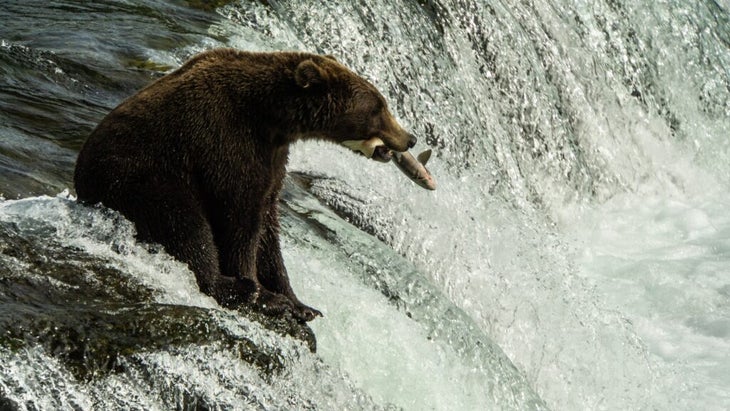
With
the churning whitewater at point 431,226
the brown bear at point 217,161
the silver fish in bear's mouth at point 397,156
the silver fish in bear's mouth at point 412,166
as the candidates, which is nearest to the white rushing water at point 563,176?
the churning whitewater at point 431,226

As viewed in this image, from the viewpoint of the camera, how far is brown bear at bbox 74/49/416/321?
16.5ft

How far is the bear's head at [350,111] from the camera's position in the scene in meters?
5.46

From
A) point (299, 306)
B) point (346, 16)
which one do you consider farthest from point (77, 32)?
point (299, 306)

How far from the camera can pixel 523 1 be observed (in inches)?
497

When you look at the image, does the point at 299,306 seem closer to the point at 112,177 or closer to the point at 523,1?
the point at 112,177

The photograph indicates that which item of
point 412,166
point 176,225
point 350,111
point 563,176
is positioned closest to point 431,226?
point 412,166

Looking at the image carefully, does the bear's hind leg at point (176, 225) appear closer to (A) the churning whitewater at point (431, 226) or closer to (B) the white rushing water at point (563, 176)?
(A) the churning whitewater at point (431, 226)

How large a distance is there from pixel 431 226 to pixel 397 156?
2546mm

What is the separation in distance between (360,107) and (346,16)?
16.3 feet

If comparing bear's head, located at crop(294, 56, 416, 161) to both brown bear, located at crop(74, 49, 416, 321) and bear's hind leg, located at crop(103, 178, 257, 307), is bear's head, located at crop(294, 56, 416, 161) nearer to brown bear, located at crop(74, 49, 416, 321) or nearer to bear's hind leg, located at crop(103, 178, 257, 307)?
brown bear, located at crop(74, 49, 416, 321)

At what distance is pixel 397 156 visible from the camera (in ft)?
20.3

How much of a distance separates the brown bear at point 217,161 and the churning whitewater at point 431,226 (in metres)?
0.13

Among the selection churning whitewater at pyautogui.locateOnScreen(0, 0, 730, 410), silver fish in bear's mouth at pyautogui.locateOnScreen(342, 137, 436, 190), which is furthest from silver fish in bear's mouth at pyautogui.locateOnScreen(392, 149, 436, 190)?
churning whitewater at pyautogui.locateOnScreen(0, 0, 730, 410)

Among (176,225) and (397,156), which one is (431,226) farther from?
(176,225)
